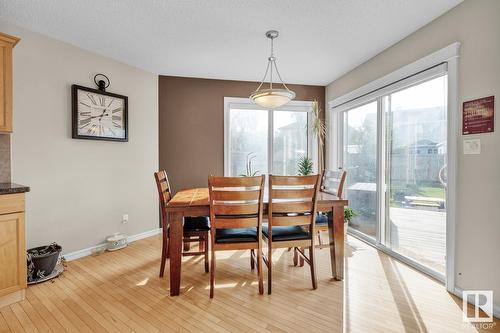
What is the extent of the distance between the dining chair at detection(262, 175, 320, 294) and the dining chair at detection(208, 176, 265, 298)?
0.33ft

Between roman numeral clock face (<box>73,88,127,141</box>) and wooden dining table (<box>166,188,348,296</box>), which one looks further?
roman numeral clock face (<box>73,88,127,141</box>)

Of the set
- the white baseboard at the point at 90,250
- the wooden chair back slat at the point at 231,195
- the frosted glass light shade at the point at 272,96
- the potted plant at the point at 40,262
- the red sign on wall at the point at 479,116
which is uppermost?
the frosted glass light shade at the point at 272,96

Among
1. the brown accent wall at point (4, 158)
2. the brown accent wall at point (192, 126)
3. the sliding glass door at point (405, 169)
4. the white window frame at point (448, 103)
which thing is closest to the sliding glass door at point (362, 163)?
the sliding glass door at point (405, 169)

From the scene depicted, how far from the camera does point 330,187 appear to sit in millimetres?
3064

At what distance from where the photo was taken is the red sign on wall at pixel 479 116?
188 cm

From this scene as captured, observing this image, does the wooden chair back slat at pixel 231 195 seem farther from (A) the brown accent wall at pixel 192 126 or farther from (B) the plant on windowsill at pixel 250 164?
(B) the plant on windowsill at pixel 250 164

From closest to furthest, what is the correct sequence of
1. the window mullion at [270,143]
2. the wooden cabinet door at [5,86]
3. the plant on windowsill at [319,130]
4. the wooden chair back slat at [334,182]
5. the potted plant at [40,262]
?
the wooden cabinet door at [5,86] < the potted plant at [40,262] < the wooden chair back slat at [334,182] < the plant on windowsill at [319,130] < the window mullion at [270,143]

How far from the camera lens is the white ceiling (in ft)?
7.20

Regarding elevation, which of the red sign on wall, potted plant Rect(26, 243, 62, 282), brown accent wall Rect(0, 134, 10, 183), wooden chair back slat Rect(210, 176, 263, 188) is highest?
the red sign on wall

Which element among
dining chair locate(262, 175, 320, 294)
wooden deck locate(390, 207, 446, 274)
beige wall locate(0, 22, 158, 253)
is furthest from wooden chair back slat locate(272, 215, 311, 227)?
beige wall locate(0, 22, 158, 253)

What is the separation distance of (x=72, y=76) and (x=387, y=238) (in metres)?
4.26

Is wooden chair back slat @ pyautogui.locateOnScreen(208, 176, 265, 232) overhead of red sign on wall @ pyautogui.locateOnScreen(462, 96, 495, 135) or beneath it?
beneath

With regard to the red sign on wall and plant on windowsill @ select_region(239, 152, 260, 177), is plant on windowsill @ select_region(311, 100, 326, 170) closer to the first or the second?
plant on windowsill @ select_region(239, 152, 260, 177)

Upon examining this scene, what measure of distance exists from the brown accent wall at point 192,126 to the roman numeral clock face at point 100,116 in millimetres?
659
